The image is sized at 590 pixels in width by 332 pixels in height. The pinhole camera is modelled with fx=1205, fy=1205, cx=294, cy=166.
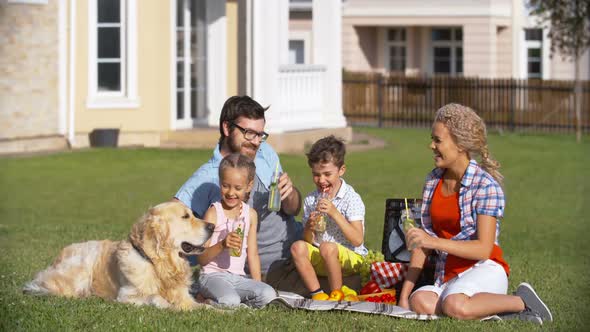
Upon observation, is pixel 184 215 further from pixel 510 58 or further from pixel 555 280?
pixel 510 58

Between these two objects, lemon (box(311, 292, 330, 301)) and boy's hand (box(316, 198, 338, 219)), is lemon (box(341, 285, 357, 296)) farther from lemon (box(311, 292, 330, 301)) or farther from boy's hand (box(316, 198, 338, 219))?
boy's hand (box(316, 198, 338, 219))

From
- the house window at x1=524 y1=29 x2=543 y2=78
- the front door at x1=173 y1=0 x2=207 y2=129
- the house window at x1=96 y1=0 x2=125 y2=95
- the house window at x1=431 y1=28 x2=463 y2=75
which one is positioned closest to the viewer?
the house window at x1=96 y1=0 x2=125 y2=95

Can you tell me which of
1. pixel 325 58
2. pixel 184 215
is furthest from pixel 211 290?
pixel 325 58

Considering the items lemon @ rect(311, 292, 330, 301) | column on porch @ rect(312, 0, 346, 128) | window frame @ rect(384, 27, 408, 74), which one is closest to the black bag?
lemon @ rect(311, 292, 330, 301)

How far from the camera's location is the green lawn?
7762mm

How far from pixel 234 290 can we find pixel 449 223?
1.53 metres

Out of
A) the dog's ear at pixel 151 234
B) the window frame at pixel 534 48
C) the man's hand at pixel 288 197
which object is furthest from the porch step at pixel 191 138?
the window frame at pixel 534 48

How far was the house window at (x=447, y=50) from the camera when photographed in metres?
44.3

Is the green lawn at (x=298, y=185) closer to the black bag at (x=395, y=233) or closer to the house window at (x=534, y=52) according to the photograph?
the black bag at (x=395, y=233)

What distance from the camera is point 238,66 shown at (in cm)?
2338

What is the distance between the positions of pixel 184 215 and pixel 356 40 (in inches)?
1462

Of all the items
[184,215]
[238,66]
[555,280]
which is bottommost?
[555,280]

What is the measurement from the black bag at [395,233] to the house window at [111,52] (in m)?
14.6

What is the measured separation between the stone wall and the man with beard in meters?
13.4
